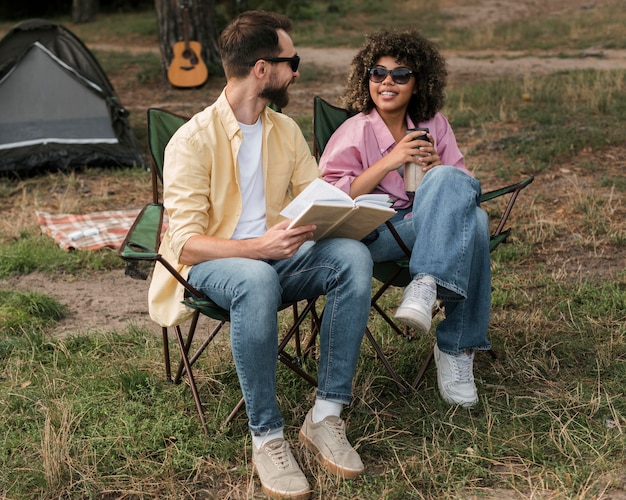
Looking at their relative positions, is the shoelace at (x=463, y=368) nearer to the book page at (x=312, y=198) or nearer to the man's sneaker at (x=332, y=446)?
the man's sneaker at (x=332, y=446)

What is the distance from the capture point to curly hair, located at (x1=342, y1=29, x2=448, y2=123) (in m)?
3.62

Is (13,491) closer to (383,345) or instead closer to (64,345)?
(64,345)

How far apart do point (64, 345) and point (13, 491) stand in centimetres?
107

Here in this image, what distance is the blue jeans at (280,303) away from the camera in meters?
2.70

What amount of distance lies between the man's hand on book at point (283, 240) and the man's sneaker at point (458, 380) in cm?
79

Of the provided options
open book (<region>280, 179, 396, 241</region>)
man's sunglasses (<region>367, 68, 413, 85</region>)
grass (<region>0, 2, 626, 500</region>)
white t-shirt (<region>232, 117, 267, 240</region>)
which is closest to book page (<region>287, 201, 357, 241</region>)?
open book (<region>280, 179, 396, 241</region>)

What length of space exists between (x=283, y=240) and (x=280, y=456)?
68 centimetres

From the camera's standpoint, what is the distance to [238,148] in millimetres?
3037

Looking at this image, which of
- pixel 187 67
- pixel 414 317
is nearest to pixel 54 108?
pixel 187 67

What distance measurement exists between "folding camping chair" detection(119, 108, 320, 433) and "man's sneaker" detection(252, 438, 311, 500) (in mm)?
291

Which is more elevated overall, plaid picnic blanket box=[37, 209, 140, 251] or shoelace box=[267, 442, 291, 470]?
shoelace box=[267, 442, 291, 470]

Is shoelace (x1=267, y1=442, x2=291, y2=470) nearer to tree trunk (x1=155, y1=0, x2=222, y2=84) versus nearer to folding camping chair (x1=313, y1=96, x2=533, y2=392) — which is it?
folding camping chair (x1=313, y1=96, x2=533, y2=392)

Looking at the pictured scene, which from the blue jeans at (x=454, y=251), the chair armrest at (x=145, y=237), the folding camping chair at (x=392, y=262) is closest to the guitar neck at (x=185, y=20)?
the folding camping chair at (x=392, y=262)

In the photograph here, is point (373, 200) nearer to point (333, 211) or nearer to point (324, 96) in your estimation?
point (333, 211)
